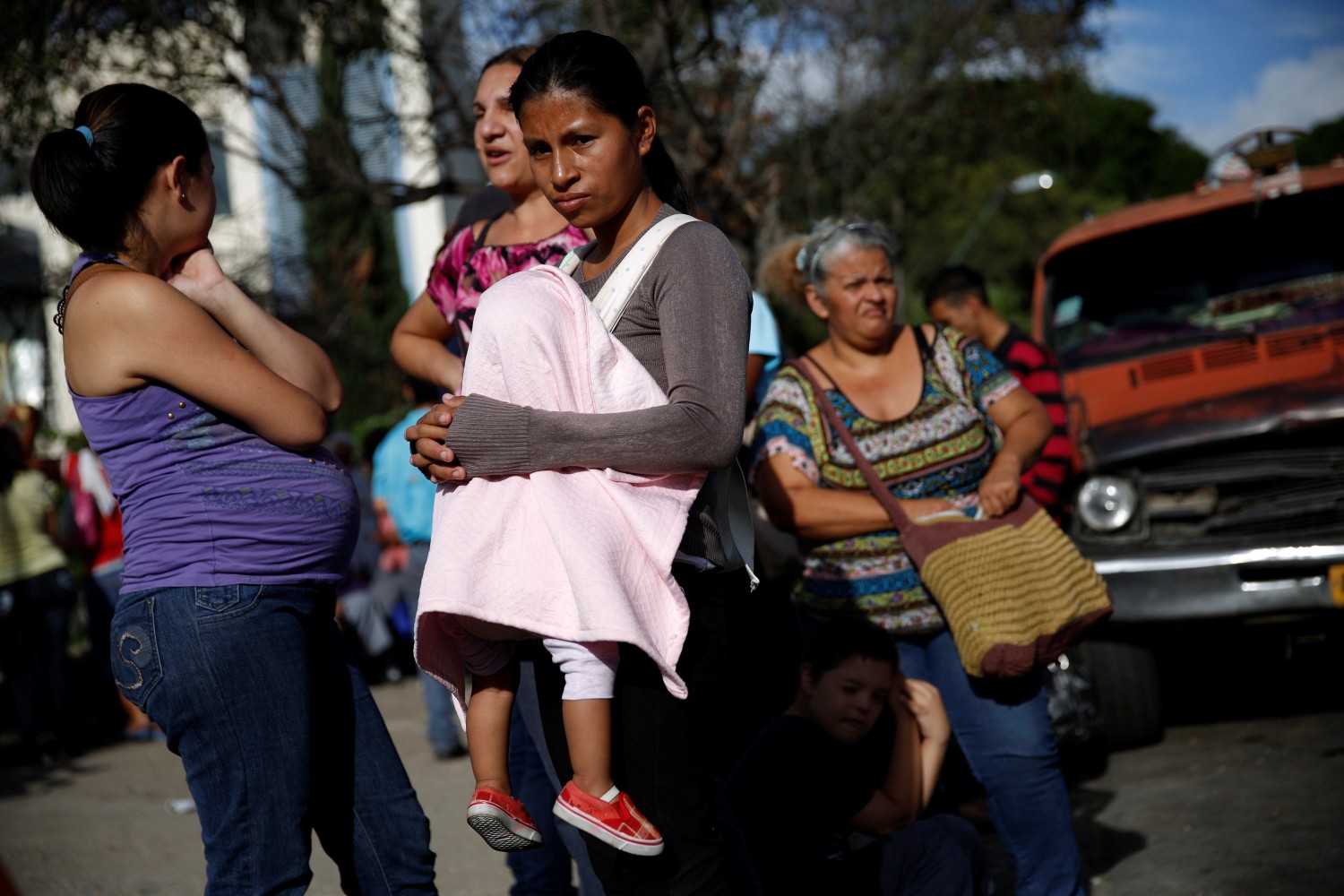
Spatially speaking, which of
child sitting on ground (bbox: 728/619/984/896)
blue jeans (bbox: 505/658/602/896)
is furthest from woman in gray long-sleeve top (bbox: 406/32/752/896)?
child sitting on ground (bbox: 728/619/984/896)

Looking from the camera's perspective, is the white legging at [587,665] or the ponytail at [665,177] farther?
the ponytail at [665,177]

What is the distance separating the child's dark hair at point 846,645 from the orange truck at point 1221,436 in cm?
256

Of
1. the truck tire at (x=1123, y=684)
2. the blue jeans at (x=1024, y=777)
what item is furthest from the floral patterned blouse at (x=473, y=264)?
the truck tire at (x=1123, y=684)

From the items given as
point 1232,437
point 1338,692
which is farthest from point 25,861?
point 1338,692

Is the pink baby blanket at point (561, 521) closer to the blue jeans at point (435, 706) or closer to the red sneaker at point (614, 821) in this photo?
the red sneaker at point (614, 821)

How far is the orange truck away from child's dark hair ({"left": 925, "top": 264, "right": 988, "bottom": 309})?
0.68m

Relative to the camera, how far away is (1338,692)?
7.18 metres

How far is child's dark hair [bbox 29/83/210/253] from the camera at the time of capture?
2652 millimetres

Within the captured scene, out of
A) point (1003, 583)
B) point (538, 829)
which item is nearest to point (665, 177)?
point (1003, 583)

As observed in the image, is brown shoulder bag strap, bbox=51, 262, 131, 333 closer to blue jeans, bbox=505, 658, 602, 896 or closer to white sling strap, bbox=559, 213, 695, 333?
white sling strap, bbox=559, 213, 695, 333

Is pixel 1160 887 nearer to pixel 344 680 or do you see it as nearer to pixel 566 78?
pixel 344 680

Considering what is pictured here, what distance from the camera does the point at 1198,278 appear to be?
7324mm

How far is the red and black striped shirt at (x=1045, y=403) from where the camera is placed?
237 inches

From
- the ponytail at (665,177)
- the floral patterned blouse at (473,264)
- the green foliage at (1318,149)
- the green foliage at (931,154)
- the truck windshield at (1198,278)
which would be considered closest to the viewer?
the ponytail at (665,177)
